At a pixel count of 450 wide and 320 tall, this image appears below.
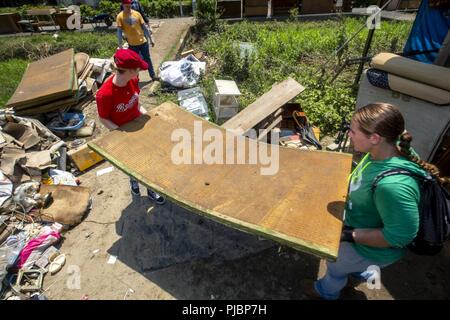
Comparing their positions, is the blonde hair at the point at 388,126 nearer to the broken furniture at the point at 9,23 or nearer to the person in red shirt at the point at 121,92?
the person in red shirt at the point at 121,92

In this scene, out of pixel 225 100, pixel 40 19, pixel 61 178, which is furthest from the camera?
pixel 40 19

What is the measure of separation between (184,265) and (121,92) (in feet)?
7.61

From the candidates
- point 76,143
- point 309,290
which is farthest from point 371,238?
point 76,143

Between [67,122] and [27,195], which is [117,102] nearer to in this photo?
[27,195]

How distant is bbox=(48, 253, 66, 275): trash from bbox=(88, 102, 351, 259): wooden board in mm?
1493

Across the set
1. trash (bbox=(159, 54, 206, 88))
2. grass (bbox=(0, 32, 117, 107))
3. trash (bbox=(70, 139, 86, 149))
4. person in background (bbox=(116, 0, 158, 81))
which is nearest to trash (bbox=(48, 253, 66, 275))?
trash (bbox=(70, 139, 86, 149))

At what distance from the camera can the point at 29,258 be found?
362cm

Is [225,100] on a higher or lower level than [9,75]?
higher

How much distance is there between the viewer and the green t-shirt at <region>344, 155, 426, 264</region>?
6.16ft

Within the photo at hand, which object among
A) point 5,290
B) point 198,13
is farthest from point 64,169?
point 198,13

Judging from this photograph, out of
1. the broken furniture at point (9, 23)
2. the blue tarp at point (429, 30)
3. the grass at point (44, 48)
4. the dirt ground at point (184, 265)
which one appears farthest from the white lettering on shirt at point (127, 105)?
the broken furniture at point (9, 23)

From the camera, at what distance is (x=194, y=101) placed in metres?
6.16

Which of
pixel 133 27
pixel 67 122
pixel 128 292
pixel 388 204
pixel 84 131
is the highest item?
pixel 133 27

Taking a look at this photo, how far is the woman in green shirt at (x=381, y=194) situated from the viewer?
1.90m
